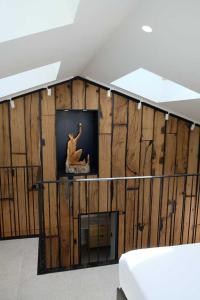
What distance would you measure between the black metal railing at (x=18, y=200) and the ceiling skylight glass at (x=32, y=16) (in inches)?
119

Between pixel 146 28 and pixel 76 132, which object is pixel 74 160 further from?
pixel 146 28

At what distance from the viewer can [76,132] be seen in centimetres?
456

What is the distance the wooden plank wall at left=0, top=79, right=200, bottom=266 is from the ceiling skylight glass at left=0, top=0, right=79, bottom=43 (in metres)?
2.69

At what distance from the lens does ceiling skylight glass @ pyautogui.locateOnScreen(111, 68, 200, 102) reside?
12.6 ft

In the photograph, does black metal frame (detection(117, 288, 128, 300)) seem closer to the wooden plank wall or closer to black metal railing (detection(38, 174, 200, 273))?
the wooden plank wall

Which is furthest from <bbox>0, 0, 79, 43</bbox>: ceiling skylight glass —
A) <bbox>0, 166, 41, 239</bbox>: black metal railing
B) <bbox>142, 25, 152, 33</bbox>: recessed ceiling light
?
<bbox>0, 166, 41, 239</bbox>: black metal railing

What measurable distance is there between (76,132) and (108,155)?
29.2 inches

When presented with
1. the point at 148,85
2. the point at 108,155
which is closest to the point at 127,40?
the point at 148,85

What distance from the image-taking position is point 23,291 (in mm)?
2252

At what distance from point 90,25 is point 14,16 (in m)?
0.55

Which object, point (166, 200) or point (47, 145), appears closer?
point (47, 145)

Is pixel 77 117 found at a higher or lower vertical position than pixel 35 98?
lower

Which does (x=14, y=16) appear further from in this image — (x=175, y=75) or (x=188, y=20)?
(x=175, y=75)

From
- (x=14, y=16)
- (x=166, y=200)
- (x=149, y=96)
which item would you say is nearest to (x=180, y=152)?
(x=166, y=200)
